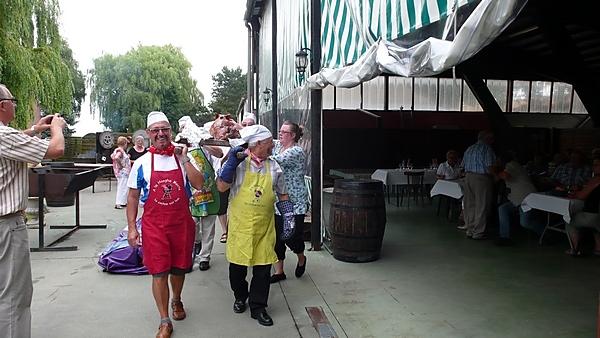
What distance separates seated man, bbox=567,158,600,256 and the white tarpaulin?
10.5 ft

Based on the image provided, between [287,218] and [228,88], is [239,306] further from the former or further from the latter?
[228,88]

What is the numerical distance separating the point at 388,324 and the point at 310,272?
60.6 inches

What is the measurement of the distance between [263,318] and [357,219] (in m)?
1.98

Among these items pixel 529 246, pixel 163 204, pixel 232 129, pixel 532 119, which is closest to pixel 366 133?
pixel 532 119

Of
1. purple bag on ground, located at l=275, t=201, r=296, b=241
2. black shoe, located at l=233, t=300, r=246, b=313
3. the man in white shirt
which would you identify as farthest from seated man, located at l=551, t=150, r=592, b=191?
the man in white shirt

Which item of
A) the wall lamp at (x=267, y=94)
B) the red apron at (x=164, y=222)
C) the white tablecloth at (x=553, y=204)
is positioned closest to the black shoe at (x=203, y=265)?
the red apron at (x=164, y=222)

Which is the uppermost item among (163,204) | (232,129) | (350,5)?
(350,5)

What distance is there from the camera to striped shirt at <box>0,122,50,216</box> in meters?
2.76

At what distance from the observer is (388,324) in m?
3.86

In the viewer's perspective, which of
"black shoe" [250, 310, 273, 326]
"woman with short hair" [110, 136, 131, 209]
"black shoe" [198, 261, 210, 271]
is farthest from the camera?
"woman with short hair" [110, 136, 131, 209]

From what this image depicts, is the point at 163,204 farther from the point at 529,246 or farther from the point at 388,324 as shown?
the point at 529,246

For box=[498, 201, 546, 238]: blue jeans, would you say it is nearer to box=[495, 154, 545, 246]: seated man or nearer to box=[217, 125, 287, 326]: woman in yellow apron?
box=[495, 154, 545, 246]: seated man

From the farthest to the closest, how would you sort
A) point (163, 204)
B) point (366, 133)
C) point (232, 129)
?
point (366, 133) → point (232, 129) → point (163, 204)

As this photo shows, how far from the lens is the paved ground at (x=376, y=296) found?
3764 millimetres
